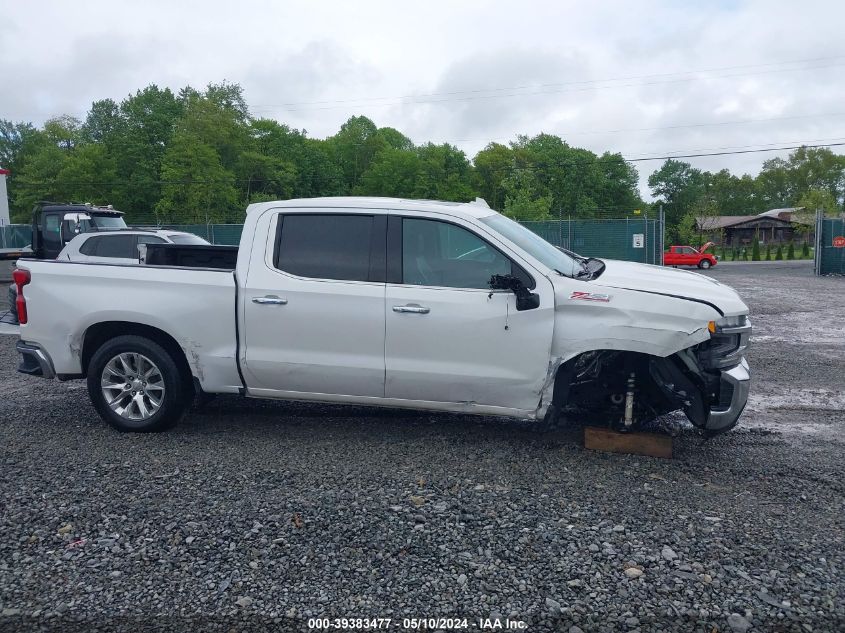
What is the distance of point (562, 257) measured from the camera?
240 inches

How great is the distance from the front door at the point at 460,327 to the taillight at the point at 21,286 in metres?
3.10

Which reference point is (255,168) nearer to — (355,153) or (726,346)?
(355,153)

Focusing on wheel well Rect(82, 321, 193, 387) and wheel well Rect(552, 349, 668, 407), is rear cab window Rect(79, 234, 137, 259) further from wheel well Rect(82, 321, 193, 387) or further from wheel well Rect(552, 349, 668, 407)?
wheel well Rect(552, 349, 668, 407)

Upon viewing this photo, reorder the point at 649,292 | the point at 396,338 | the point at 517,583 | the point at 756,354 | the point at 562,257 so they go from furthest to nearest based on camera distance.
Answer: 1. the point at 756,354
2. the point at 562,257
3. the point at 396,338
4. the point at 649,292
5. the point at 517,583

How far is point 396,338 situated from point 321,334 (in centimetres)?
59

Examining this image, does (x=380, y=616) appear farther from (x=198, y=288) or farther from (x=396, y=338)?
(x=198, y=288)

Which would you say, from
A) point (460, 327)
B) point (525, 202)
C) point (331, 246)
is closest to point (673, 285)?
point (460, 327)

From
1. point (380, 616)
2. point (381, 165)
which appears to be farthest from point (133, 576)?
point (381, 165)

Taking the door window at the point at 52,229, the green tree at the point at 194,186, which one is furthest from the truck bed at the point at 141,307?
the green tree at the point at 194,186

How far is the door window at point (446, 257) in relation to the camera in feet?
18.0

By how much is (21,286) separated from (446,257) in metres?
3.59

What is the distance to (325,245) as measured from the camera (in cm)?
582

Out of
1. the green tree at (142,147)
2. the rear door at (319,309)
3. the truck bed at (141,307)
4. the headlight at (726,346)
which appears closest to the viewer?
the headlight at (726,346)

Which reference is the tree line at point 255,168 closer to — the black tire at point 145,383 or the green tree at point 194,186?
the green tree at point 194,186
